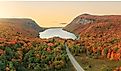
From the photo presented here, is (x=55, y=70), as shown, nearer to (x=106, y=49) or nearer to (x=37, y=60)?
(x=37, y=60)

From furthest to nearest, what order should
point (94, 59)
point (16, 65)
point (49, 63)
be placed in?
point (94, 59) → point (49, 63) → point (16, 65)

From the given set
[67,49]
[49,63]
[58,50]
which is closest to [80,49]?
[67,49]

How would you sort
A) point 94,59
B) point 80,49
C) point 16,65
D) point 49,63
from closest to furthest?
point 16,65
point 49,63
point 94,59
point 80,49

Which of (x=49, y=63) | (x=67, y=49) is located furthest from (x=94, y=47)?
(x=49, y=63)

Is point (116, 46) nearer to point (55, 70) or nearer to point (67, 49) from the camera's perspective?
point (67, 49)

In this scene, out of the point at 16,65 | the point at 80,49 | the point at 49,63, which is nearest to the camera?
the point at 16,65

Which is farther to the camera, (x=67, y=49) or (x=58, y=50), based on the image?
(x=67, y=49)

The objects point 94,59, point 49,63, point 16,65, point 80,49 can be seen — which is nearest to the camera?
point 16,65

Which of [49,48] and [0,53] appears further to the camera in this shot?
[49,48]
